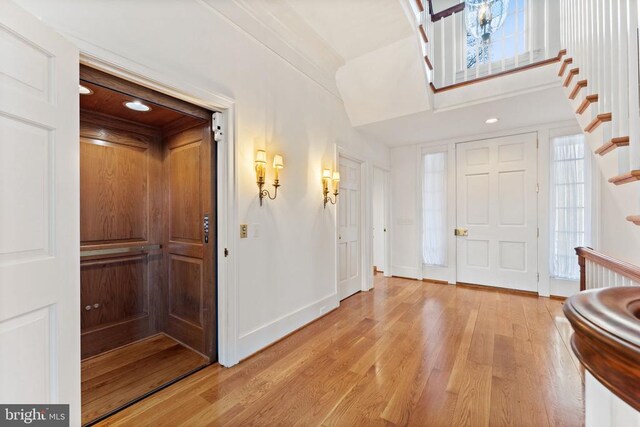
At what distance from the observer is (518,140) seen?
4.00 meters

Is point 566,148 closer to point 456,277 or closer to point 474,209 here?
point 474,209

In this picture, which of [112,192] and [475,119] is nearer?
[112,192]

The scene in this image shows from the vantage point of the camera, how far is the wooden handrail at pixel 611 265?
161 centimetres

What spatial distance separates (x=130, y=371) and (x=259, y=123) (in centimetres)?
227

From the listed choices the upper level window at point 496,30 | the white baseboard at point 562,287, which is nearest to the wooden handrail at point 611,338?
the upper level window at point 496,30

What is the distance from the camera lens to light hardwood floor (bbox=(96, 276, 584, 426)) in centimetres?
160

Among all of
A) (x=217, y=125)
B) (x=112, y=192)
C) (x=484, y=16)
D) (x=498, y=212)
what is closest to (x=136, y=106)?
(x=217, y=125)

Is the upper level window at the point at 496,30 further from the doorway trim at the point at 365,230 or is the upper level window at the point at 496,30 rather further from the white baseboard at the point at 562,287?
the white baseboard at the point at 562,287

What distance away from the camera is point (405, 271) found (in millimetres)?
4977

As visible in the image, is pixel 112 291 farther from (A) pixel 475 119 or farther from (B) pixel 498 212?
(B) pixel 498 212

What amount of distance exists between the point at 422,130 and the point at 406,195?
1.28 meters

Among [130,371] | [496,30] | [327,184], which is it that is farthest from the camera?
[496,30]

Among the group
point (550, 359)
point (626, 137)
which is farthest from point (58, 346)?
point (550, 359)

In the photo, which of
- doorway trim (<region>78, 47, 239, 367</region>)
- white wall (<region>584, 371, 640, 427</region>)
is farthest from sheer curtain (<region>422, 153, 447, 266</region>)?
white wall (<region>584, 371, 640, 427</region>)
